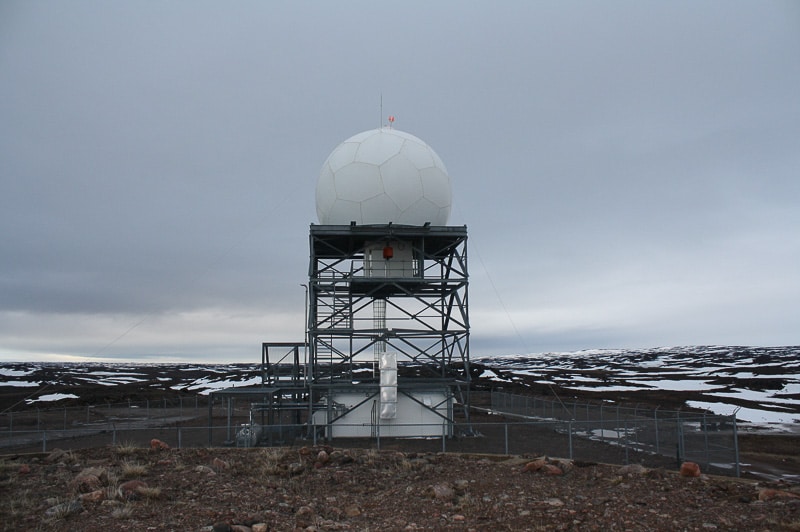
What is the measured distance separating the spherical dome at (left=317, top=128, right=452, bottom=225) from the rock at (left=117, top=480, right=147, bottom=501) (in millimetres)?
13774

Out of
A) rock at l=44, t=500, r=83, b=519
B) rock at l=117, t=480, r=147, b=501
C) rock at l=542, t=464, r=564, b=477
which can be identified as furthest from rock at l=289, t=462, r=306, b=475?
rock at l=542, t=464, r=564, b=477

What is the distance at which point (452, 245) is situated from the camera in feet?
81.7

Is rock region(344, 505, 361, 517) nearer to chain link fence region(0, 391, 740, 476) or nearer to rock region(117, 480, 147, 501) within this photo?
rock region(117, 480, 147, 501)

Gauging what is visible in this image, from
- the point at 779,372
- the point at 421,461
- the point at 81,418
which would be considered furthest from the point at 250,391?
the point at 779,372

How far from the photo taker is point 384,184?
2438 centimetres

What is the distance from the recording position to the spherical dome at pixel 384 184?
24.4 m

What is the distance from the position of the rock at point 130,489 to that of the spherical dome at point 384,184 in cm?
1377

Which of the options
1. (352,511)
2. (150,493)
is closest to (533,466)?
(352,511)

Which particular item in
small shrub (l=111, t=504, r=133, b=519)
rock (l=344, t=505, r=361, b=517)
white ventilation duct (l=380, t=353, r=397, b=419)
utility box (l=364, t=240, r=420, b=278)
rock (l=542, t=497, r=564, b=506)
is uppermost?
utility box (l=364, t=240, r=420, b=278)

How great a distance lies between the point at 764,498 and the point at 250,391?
15.8 meters

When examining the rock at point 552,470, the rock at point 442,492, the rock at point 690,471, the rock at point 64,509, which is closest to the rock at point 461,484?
the rock at point 442,492

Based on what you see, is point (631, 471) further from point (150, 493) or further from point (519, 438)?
point (150, 493)

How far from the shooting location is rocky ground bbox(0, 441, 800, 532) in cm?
1055

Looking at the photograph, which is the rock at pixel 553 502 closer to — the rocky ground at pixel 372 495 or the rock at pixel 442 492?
the rocky ground at pixel 372 495
